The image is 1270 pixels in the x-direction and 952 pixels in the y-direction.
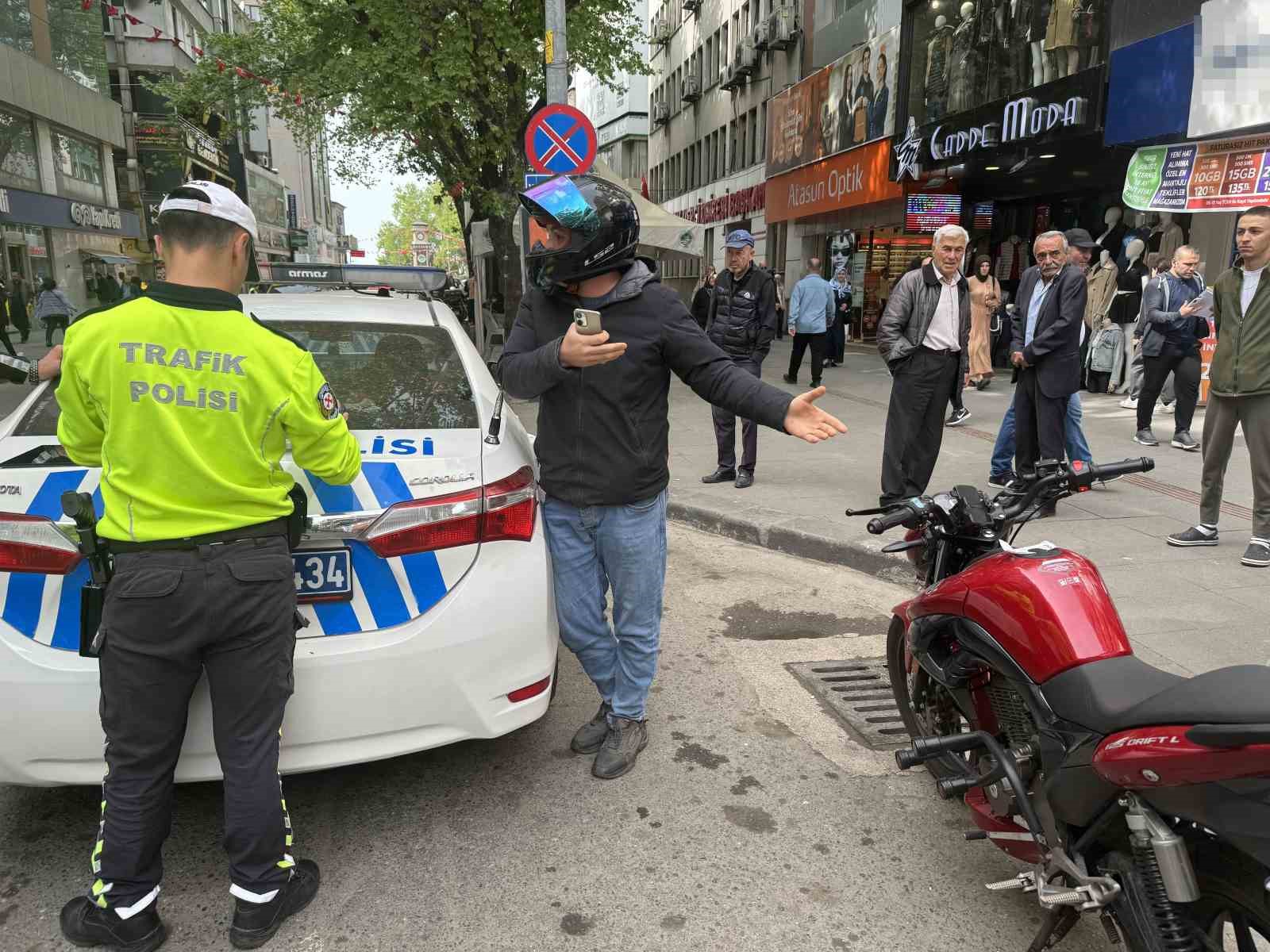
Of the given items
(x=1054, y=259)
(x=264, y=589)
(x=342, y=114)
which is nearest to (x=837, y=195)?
(x=342, y=114)

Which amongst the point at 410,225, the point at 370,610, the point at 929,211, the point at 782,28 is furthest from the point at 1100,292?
the point at 410,225

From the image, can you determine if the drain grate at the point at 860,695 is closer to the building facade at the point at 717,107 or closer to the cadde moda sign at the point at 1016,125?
the cadde moda sign at the point at 1016,125

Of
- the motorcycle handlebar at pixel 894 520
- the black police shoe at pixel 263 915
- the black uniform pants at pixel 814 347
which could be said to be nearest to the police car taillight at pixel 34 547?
the black police shoe at pixel 263 915

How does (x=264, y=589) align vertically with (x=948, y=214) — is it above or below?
below

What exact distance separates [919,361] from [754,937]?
4.33 m

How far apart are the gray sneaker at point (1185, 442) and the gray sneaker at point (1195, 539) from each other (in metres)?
3.21

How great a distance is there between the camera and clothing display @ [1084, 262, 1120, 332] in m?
11.6

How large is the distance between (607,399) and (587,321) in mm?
414

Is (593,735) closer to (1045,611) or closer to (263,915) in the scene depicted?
(263,915)

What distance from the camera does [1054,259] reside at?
6.03 meters

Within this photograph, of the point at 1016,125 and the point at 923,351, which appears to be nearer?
the point at 923,351

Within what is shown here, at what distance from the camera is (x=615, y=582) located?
3.00 meters

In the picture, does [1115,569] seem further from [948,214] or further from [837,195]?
[837,195]

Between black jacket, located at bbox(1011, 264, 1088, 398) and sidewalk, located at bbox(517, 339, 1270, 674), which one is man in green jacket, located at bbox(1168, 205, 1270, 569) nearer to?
sidewalk, located at bbox(517, 339, 1270, 674)
